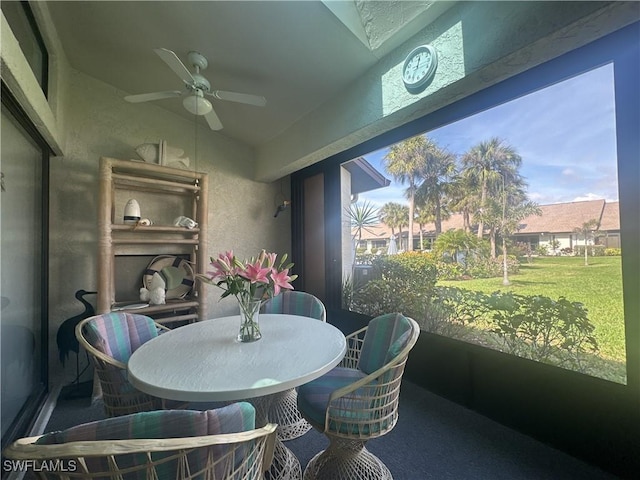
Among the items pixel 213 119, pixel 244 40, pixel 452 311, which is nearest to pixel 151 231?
pixel 213 119

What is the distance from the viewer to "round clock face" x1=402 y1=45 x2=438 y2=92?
1712 mm

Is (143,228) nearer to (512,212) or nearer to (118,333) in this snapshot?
(118,333)

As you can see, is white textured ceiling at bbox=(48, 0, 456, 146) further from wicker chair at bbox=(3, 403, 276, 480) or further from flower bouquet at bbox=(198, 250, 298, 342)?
wicker chair at bbox=(3, 403, 276, 480)

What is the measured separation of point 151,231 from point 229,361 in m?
2.27

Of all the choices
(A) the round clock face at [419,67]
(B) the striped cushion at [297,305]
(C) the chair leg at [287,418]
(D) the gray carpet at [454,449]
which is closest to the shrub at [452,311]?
(D) the gray carpet at [454,449]

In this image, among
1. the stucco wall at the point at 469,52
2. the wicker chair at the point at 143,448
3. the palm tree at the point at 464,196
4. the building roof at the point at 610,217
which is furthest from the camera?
the palm tree at the point at 464,196

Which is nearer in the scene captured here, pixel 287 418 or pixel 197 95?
pixel 287 418

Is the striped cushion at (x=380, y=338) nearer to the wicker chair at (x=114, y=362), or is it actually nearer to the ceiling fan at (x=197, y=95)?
the wicker chair at (x=114, y=362)

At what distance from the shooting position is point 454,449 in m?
1.75

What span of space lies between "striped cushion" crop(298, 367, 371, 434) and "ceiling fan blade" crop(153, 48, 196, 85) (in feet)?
6.76

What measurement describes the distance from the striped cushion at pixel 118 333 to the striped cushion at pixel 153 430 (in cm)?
97

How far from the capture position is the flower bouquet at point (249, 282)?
1444 mm

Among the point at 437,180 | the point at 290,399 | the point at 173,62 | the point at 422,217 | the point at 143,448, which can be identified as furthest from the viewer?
the point at 422,217

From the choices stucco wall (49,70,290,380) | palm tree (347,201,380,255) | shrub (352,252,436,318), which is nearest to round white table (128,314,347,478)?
shrub (352,252,436,318)
